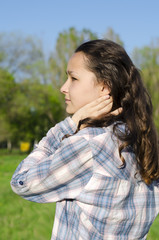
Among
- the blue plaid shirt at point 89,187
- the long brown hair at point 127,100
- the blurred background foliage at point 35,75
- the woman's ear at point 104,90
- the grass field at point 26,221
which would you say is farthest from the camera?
the blurred background foliage at point 35,75

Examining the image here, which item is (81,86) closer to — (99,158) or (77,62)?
(77,62)

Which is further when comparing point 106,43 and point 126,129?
point 106,43

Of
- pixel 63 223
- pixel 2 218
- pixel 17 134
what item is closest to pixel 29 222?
pixel 2 218

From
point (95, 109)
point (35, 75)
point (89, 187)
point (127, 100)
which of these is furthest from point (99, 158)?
point (35, 75)

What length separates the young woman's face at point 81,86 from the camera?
165cm

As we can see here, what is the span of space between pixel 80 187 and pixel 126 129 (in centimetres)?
35

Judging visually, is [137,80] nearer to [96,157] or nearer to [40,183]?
[96,157]

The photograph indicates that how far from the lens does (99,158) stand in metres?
1.42

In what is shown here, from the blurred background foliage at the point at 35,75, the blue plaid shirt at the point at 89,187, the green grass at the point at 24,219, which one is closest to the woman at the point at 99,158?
the blue plaid shirt at the point at 89,187

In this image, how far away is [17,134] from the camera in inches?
1339

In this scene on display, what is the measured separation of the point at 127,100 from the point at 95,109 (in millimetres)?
200

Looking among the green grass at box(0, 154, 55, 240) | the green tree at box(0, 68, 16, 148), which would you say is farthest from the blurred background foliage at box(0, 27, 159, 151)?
the green grass at box(0, 154, 55, 240)

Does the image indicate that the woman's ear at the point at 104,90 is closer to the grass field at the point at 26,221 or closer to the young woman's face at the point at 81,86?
the young woman's face at the point at 81,86

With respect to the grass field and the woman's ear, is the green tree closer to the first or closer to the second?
the grass field
